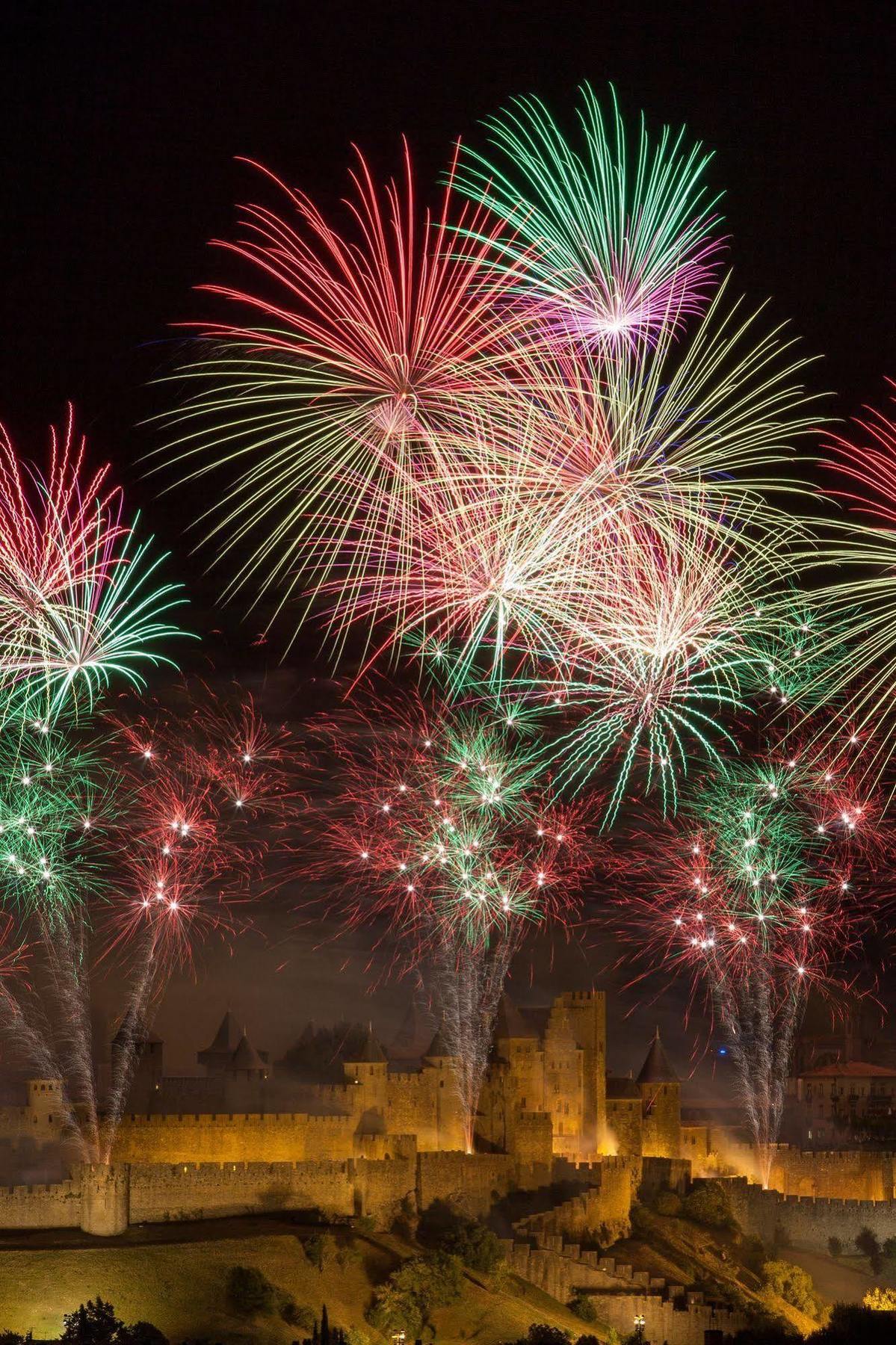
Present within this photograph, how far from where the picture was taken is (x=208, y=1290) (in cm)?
5397

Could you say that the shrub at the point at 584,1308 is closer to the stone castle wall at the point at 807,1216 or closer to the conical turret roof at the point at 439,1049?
the conical turret roof at the point at 439,1049

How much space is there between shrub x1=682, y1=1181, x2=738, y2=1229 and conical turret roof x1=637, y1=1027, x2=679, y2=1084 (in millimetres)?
6844

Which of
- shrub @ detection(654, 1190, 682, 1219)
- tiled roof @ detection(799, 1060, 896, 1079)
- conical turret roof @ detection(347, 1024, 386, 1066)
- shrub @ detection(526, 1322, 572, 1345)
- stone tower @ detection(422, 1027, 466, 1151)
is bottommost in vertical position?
shrub @ detection(526, 1322, 572, 1345)

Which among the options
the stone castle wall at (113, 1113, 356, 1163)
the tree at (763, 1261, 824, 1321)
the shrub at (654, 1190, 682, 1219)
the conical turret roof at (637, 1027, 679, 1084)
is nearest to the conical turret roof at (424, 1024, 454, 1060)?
the stone castle wall at (113, 1113, 356, 1163)

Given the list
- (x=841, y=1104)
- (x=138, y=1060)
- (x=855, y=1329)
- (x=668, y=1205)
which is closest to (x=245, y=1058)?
(x=138, y=1060)

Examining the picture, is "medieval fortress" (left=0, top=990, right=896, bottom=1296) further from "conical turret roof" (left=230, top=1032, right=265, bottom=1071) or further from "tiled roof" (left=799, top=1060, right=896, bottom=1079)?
"tiled roof" (left=799, top=1060, right=896, bottom=1079)

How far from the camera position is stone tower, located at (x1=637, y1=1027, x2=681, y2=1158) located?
78062 millimetres

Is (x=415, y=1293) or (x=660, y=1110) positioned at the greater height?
(x=660, y=1110)

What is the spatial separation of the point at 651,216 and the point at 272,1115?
126 ft

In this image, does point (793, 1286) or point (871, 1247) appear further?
point (871, 1247)

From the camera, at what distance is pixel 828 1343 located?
179ft

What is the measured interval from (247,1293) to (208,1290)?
1090 mm

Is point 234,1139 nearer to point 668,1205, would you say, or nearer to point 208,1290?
point 208,1290

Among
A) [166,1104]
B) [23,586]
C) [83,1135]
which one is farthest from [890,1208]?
[23,586]
